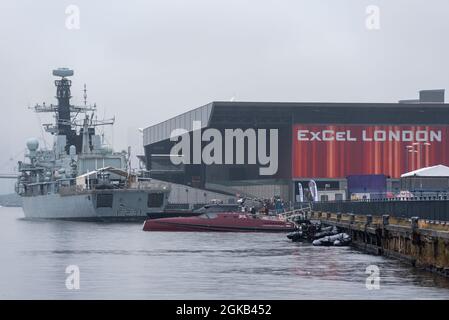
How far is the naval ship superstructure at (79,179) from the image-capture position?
14738 cm

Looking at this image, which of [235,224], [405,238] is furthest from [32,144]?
[405,238]

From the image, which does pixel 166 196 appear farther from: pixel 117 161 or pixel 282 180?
pixel 282 180

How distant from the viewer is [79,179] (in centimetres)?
15188

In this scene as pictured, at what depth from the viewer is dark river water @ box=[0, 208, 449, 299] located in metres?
47.1

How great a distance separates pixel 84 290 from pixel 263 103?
113 metres

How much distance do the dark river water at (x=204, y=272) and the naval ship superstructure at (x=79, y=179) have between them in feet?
193

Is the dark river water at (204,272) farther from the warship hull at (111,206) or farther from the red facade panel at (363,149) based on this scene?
the red facade panel at (363,149)

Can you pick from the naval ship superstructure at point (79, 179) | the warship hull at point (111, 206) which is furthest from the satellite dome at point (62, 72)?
the warship hull at point (111, 206)

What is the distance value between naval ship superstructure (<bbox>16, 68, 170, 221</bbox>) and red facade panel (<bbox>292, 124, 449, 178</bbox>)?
64.4ft

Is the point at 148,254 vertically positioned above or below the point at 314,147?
below

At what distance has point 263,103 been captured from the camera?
16038 cm

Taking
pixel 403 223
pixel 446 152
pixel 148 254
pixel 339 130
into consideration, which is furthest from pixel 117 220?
pixel 403 223

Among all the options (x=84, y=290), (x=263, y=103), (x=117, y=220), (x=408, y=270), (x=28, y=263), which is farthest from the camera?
(x=263, y=103)

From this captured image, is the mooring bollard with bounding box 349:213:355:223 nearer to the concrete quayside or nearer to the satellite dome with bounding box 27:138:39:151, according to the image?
the concrete quayside
